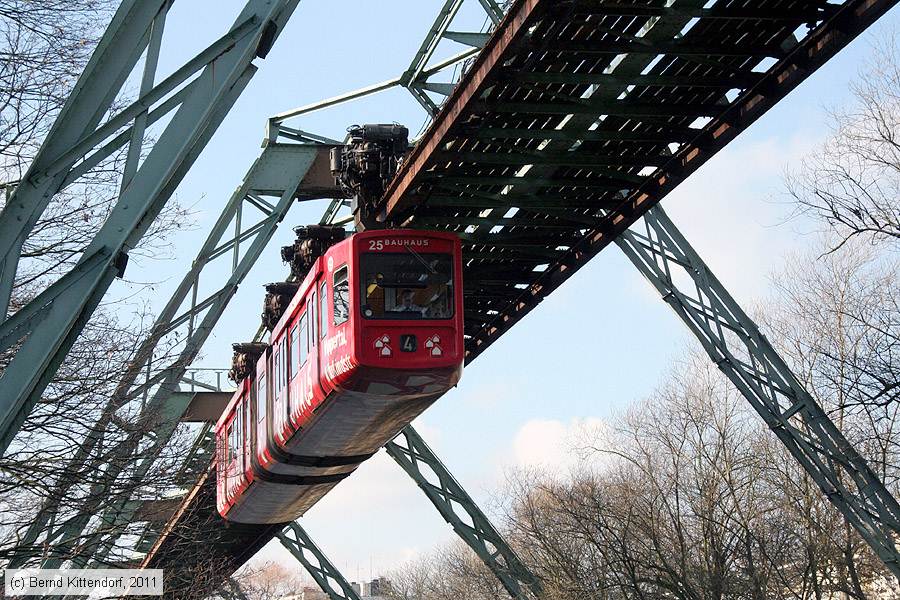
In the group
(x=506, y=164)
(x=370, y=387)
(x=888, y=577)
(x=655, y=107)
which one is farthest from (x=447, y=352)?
(x=888, y=577)

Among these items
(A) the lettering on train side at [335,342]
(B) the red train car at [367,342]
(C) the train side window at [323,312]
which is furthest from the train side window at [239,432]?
(A) the lettering on train side at [335,342]

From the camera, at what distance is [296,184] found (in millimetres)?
19781

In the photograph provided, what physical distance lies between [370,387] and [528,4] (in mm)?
5403

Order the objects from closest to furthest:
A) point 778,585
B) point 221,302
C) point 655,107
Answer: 1. point 655,107
2. point 221,302
3. point 778,585

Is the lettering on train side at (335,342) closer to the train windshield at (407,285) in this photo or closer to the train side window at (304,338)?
the train windshield at (407,285)

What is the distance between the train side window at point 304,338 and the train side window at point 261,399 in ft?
11.1

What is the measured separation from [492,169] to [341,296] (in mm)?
2305

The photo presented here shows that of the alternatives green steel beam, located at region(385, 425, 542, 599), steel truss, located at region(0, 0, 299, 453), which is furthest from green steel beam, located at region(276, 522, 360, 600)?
steel truss, located at region(0, 0, 299, 453)

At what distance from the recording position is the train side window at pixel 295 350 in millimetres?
16312

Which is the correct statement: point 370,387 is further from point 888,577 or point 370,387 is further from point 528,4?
point 888,577

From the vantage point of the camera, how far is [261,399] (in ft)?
64.4

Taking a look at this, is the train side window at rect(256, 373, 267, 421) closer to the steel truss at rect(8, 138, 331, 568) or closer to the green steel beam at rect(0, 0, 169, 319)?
the steel truss at rect(8, 138, 331, 568)

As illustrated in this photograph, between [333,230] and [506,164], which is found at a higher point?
[333,230]

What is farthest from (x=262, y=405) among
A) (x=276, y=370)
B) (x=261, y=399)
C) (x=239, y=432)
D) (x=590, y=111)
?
(x=590, y=111)
